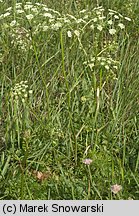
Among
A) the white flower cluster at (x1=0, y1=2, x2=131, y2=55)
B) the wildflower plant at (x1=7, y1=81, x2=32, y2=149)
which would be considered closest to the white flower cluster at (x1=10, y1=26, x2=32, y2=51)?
the white flower cluster at (x1=0, y1=2, x2=131, y2=55)

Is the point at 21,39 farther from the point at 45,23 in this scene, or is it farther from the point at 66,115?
the point at 66,115

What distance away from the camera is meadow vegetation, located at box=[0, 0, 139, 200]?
222cm

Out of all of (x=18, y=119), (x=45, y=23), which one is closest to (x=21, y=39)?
(x=45, y=23)

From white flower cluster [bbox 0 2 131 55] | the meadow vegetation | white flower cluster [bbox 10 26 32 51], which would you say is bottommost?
the meadow vegetation

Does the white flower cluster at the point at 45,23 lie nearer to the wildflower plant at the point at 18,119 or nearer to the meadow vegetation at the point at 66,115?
the meadow vegetation at the point at 66,115

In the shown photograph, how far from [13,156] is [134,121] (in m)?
0.74

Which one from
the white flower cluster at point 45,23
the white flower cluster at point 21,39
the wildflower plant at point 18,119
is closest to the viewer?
the white flower cluster at point 45,23

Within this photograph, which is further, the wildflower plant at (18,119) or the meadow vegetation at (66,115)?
the wildflower plant at (18,119)

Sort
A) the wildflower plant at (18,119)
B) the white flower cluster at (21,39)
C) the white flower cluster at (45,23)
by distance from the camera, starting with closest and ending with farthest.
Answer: the white flower cluster at (45,23), the wildflower plant at (18,119), the white flower cluster at (21,39)

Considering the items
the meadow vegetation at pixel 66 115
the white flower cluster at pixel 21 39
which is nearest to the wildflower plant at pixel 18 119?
the meadow vegetation at pixel 66 115

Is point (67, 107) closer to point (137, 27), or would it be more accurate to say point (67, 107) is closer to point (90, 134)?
point (90, 134)

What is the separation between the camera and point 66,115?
257 cm

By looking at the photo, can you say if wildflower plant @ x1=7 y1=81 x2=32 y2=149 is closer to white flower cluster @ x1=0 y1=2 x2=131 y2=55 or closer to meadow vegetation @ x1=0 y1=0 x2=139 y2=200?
meadow vegetation @ x1=0 y1=0 x2=139 y2=200

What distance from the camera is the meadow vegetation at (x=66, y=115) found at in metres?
2.22
